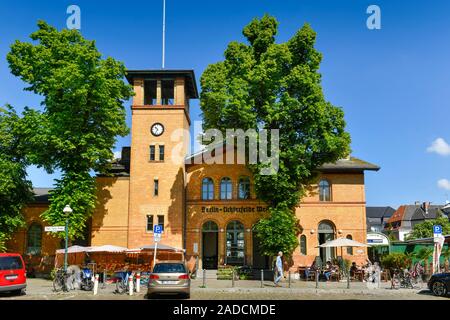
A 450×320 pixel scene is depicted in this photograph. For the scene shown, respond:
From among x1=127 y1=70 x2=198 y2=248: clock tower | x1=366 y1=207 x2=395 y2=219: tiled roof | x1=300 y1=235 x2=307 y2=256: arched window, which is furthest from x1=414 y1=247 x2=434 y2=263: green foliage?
x1=366 y1=207 x2=395 y2=219: tiled roof

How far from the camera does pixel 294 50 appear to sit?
29.5m

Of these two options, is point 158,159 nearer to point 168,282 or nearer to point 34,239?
point 34,239

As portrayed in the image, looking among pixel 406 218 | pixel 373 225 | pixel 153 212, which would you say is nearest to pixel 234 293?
pixel 153 212

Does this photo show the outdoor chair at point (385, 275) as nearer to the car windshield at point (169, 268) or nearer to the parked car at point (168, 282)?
the parked car at point (168, 282)

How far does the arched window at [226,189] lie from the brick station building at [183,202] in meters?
0.08

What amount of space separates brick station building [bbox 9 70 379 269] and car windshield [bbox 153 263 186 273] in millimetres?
14293

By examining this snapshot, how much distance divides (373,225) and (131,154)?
94853 mm

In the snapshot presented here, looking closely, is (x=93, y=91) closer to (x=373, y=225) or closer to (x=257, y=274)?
(x=257, y=274)

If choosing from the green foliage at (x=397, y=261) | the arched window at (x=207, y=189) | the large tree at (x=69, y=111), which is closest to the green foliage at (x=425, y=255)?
the green foliage at (x=397, y=261)

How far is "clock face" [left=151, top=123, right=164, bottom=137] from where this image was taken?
3391cm

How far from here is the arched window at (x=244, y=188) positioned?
1362 inches

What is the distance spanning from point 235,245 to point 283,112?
11.3m

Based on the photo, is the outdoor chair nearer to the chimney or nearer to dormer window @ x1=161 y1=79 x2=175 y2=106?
dormer window @ x1=161 y1=79 x2=175 y2=106

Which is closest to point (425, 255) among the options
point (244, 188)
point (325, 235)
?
point (325, 235)
